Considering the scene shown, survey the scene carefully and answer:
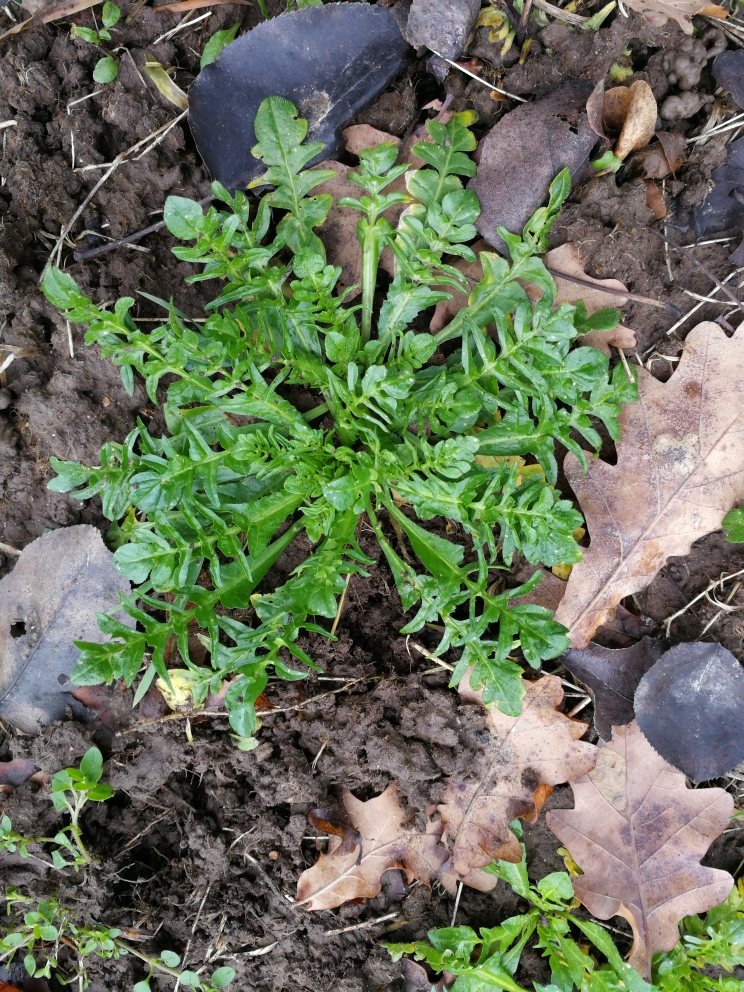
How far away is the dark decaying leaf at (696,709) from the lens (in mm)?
2795

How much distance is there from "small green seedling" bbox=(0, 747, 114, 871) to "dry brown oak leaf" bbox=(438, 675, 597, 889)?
1.35 m

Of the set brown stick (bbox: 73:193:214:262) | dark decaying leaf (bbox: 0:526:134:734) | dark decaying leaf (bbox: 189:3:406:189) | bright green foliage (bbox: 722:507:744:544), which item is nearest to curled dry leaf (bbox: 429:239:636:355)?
Answer: bright green foliage (bbox: 722:507:744:544)

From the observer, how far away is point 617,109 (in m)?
2.73

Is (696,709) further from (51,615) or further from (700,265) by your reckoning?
(51,615)

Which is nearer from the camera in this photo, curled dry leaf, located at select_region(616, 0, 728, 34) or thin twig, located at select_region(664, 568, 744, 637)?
curled dry leaf, located at select_region(616, 0, 728, 34)

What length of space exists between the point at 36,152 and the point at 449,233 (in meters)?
1.60

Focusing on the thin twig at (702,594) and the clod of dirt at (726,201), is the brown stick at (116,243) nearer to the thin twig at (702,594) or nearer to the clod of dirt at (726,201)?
the clod of dirt at (726,201)

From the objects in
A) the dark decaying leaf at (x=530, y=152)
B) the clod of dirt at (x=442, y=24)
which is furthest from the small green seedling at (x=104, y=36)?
the dark decaying leaf at (x=530, y=152)

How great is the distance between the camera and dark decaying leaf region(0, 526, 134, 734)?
285 centimetres

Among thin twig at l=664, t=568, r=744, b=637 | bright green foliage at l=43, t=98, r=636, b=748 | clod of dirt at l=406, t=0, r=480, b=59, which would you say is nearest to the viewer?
bright green foliage at l=43, t=98, r=636, b=748

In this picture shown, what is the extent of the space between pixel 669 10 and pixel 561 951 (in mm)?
3427

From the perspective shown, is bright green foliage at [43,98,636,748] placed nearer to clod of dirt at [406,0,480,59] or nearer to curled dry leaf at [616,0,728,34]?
clod of dirt at [406,0,480,59]

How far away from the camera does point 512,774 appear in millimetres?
2838

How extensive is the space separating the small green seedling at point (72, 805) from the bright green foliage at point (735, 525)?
247cm
